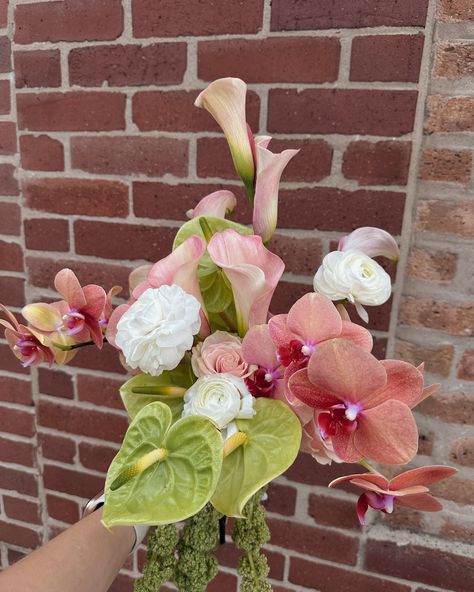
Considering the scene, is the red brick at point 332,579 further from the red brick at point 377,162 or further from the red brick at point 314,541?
the red brick at point 377,162

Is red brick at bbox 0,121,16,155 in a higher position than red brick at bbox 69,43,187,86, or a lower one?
lower

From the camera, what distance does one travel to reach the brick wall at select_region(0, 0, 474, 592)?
76 centimetres

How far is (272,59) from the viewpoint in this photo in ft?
2.60

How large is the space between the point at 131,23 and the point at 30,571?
829 millimetres

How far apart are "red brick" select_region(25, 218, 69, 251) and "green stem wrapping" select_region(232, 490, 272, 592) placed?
656mm

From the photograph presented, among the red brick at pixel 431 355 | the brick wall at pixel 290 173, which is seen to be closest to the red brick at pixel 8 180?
the brick wall at pixel 290 173

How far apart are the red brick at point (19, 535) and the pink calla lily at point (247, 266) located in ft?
3.32

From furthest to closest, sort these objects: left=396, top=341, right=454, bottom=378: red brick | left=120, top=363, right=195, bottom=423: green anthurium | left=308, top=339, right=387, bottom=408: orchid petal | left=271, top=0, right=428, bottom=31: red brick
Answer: left=396, top=341, right=454, bottom=378: red brick < left=271, top=0, right=428, bottom=31: red brick < left=120, top=363, right=195, bottom=423: green anthurium < left=308, top=339, right=387, bottom=408: orchid petal

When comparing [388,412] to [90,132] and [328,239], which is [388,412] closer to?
[328,239]

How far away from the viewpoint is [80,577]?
0.59 meters

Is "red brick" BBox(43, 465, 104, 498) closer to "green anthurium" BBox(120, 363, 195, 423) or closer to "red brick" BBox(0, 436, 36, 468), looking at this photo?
"red brick" BBox(0, 436, 36, 468)

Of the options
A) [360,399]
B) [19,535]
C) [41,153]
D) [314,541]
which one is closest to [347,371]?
[360,399]

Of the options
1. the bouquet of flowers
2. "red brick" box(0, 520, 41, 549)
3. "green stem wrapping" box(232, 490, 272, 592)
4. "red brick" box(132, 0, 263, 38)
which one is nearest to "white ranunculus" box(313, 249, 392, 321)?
the bouquet of flowers

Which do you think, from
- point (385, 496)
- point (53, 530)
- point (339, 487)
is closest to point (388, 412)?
point (385, 496)
